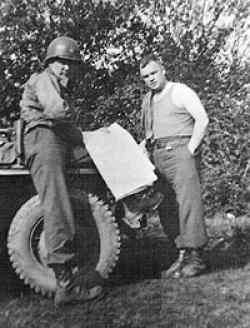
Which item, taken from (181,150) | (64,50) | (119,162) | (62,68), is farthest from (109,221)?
(64,50)

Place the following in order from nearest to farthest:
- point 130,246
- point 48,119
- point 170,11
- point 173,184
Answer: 1. point 48,119
2. point 173,184
3. point 130,246
4. point 170,11

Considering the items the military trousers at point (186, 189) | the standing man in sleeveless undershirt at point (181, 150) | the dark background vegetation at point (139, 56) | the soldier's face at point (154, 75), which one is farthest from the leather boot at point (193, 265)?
the dark background vegetation at point (139, 56)

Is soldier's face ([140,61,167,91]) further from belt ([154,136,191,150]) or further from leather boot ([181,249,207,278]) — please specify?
leather boot ([181,249,207,278])

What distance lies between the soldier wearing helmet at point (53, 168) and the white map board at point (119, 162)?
12.4 inches

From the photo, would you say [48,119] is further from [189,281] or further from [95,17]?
[95,17]

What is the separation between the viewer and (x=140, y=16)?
910 centimetres

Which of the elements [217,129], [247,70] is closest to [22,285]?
[217,129]

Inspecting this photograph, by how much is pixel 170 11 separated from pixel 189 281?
532cm

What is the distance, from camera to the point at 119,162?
184 inches

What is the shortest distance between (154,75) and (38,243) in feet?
5.87

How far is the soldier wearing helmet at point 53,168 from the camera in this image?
167 inches

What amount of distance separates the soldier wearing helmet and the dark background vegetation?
3.72 metres

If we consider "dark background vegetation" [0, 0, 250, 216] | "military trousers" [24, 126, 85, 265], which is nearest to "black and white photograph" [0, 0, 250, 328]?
"military trousers" [24, 126, 85, 265]

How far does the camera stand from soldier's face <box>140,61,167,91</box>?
16.6 feet
